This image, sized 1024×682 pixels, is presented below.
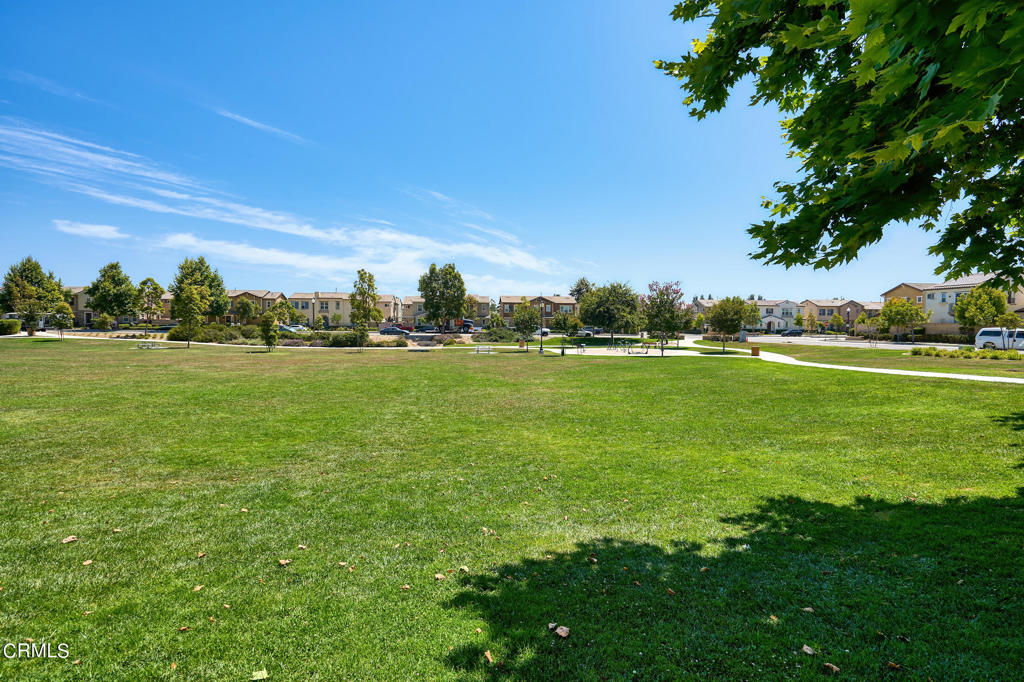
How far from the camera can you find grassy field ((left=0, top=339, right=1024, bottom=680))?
3.86 metres

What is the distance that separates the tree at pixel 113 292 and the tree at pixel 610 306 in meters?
75.7

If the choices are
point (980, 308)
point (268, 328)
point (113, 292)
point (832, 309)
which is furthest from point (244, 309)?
point (832, 309)

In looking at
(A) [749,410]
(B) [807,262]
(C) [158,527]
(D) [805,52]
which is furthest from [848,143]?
(A) [749,410]

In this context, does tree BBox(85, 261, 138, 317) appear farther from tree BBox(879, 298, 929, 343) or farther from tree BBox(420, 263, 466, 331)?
tree BBox(879, 298, 929, 343)

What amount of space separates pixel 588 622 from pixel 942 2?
549cm

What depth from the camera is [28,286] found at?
7194 cm

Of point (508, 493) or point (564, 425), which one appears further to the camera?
point (564, 425)

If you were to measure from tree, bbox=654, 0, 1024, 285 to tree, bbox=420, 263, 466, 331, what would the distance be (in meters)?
74.9

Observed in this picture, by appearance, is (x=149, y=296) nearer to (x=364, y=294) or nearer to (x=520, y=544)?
(x=364, y=294)

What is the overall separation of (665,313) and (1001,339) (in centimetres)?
2856

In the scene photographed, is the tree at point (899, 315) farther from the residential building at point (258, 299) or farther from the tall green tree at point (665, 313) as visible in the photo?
the residential building at point (258, 299)

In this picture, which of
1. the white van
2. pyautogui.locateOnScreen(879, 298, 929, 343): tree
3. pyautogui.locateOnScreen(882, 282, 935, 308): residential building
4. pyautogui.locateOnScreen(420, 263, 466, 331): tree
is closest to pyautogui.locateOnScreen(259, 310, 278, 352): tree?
pyautogui.locateOnScreen(420, 263, 466, 331): tree

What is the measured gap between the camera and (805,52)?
5.29 m

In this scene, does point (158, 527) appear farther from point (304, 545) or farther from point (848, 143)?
point (848, 143)
